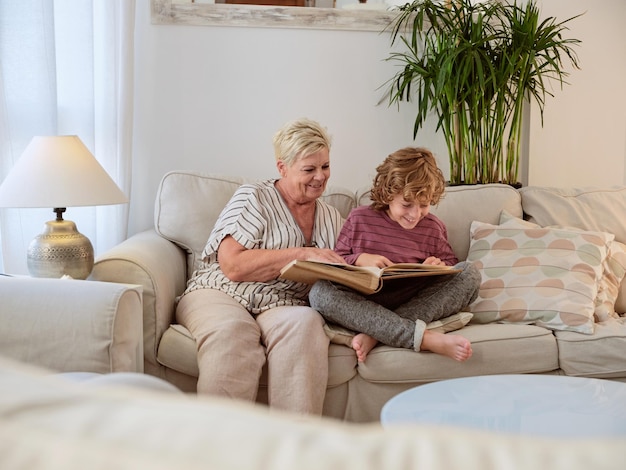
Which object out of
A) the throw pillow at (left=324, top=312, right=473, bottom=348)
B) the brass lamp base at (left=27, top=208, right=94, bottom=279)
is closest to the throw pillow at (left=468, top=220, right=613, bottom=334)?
the throw pillow at (left=324, top=312, right=473, bottom=348)

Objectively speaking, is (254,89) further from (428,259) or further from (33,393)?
(33,393)

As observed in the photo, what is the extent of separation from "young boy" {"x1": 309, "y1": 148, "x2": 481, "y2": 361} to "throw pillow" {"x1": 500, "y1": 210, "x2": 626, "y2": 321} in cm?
46

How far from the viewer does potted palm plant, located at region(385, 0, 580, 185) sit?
3.25 meters

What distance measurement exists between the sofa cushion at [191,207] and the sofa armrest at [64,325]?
3.22 feet

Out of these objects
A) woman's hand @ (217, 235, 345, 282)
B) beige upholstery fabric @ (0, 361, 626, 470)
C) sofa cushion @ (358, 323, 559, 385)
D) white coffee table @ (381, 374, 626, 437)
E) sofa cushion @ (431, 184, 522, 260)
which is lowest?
sofa cushion @ (358, 323, 559, 385)

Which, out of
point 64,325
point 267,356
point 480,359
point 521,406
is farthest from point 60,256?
point 521,406

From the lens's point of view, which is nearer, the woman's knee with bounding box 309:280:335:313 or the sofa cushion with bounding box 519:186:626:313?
the woman's knee with bounding box 309:280:335:313

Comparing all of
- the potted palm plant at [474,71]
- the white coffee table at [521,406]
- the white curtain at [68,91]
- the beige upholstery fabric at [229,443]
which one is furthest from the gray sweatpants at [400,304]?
the beige upholstery fabric at [229,443]

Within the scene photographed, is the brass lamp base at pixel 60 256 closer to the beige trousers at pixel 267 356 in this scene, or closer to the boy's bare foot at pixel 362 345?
the beige trousers at pixel 267 356

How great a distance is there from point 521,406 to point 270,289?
3.36 ft

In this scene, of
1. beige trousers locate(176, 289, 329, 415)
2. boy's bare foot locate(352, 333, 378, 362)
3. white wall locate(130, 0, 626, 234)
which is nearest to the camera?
beige trousers locate(176, 289, 329, 415)

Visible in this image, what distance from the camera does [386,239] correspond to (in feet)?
8.80

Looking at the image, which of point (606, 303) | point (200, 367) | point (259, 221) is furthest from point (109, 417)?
point (606, 303)

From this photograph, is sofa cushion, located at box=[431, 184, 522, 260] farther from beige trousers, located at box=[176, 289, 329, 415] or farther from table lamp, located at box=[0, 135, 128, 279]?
table lamp, located at box=[0, 135, 128, 279]
